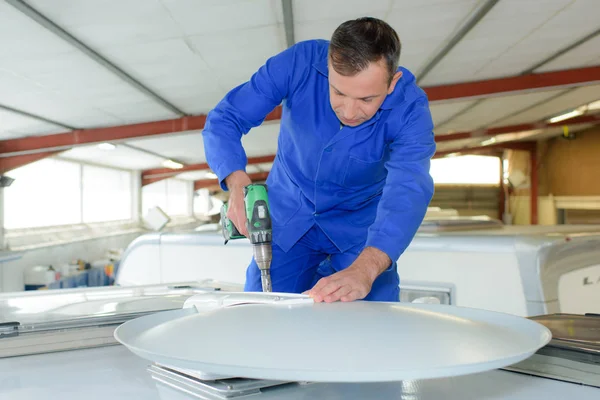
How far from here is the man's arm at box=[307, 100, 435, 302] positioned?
3.93 ft

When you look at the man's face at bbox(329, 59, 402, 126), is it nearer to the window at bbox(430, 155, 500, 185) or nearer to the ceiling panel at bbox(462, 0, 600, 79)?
the ceiling panel at bbox(462, 0, 600, 79)

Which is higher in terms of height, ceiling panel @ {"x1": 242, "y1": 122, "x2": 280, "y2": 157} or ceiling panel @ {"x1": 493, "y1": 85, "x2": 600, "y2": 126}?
ceiling panel @ {"x1": 493, "y1": 85, "x2": 600, "y2": 126}

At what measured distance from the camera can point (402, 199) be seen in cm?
128

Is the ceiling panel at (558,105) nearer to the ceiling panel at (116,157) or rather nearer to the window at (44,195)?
the ceiling panel at (116,157)

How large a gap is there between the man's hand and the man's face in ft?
1.31

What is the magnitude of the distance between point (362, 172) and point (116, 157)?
28.2 ft

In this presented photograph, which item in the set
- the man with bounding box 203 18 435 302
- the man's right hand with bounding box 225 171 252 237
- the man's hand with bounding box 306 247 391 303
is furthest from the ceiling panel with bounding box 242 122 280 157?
the man's hand with bounding box 306 247 391 303

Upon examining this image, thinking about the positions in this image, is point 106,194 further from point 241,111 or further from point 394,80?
point 394,80

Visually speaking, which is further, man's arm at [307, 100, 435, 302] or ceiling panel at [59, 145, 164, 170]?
ceiling panel at [59, 145, 164, 170]

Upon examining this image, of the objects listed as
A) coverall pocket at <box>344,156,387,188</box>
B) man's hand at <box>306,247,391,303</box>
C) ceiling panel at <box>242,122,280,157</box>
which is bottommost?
man's hand at <box>306,247,391,303</box>

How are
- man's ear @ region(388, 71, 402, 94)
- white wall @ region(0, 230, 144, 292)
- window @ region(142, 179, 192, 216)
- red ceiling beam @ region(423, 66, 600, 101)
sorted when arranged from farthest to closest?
1. window @ region(142, 179, 192, 216)
2. white wall @ region(0, 230, 144, 292)
3. red ceiling beam @ region(423, 66, 600, 101)
4. man's ear @ region(388, 71, 402, 94)

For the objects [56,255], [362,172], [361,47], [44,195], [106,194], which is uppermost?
[106,194]

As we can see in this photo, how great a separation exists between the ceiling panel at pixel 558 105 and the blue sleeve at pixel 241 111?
23.2 ft

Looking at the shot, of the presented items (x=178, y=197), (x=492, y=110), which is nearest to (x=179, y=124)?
(x=492, y=110)
